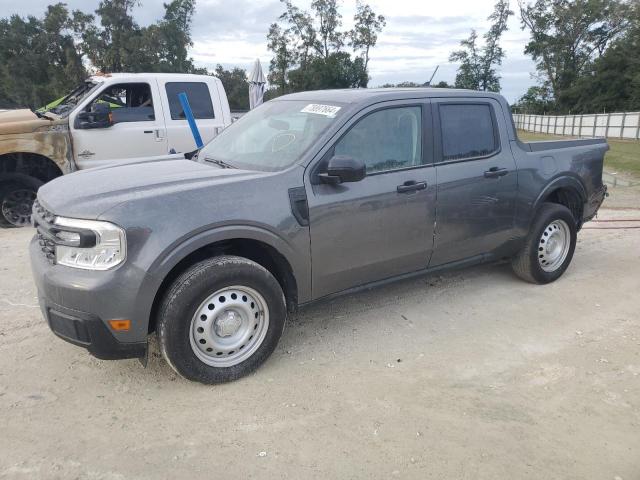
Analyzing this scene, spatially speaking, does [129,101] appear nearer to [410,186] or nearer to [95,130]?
[95,130]

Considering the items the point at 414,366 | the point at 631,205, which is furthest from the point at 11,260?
the point at 631,205

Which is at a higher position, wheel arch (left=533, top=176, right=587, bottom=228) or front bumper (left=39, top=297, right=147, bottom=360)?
wheel arch (left=533, top=176, right=587, bottom=228)

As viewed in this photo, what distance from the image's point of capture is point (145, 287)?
2.90 m

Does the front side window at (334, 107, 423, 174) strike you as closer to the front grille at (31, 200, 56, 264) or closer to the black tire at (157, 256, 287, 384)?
the black tire at (157, 256, 287, 384)

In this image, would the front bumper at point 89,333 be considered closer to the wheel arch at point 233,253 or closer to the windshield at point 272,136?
the wheel arch at point 233,253

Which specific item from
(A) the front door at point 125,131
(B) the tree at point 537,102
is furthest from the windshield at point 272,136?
(B) the tree at point 537,102

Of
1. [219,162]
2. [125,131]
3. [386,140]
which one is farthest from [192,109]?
[386,140]

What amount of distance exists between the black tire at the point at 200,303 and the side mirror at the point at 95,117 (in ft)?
16.2

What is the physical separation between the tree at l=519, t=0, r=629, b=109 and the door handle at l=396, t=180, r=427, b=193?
64283mm

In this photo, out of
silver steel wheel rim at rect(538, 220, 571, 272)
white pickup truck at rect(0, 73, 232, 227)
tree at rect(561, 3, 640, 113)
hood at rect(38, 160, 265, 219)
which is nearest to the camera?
hood at rect(38, 160, 265, 219)

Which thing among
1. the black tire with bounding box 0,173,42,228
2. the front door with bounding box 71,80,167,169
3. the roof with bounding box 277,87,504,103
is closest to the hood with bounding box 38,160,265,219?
the roof with bounding box 277,87,504,103

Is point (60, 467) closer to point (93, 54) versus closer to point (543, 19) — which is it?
point (93, 54)

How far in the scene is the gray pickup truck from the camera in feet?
9.55

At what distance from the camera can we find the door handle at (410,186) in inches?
151
